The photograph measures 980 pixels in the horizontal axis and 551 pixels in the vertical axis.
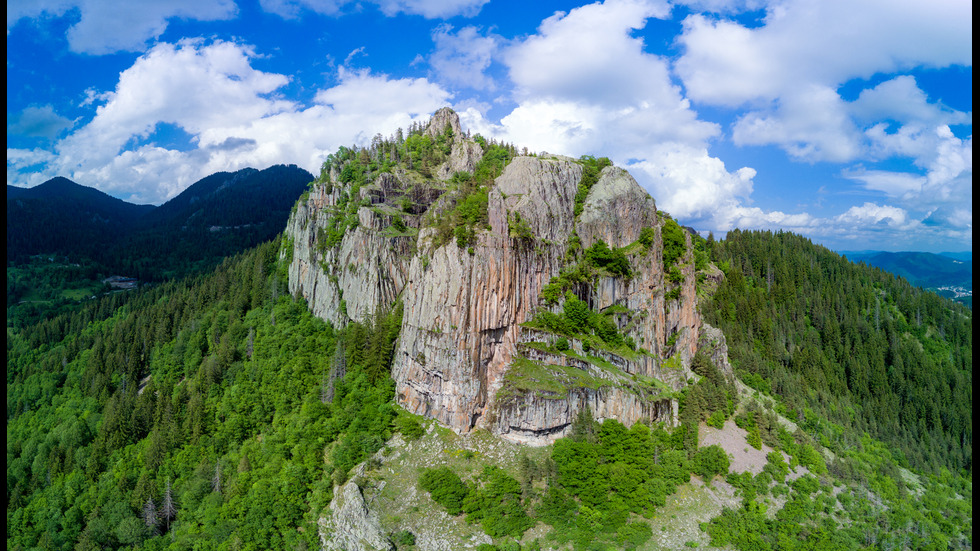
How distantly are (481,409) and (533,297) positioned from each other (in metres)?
16.7

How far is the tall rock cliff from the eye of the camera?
60.8 metres

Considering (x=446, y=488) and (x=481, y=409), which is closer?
(x=446, y=488)

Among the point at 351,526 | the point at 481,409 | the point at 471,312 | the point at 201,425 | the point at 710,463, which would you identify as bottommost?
the point at 351,526

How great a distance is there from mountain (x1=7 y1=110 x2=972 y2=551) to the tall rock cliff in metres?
0.33

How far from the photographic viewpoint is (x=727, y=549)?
1956 inches

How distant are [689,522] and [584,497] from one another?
11.7m

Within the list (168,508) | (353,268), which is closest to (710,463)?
(353,268)

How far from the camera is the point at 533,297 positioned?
64938 mm

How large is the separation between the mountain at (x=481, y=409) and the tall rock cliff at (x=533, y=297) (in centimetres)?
33

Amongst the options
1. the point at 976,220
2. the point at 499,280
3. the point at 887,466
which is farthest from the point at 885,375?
the point at 976,220

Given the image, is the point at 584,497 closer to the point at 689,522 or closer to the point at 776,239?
the point at 689,522

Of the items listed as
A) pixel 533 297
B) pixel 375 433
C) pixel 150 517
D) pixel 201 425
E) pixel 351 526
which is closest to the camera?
pixel 351 526

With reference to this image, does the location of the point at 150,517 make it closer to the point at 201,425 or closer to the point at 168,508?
the point at 168,508

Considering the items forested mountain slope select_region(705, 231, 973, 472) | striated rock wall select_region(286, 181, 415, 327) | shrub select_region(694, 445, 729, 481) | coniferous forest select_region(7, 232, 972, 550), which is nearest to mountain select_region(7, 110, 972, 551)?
shrub select_region(694, 445, 729, 481)
